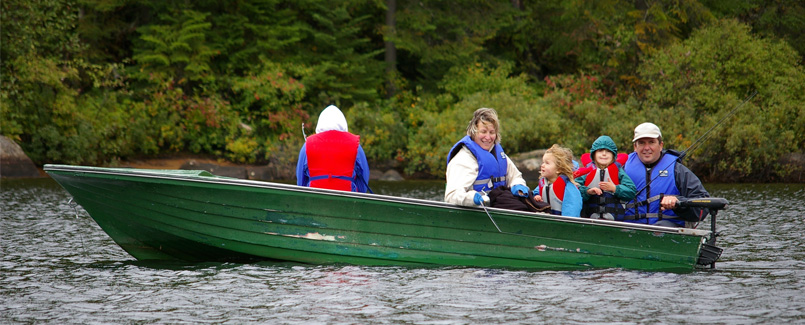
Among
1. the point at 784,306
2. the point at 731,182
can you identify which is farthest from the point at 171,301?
the point at 731,182

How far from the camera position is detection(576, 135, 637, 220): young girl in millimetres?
7371

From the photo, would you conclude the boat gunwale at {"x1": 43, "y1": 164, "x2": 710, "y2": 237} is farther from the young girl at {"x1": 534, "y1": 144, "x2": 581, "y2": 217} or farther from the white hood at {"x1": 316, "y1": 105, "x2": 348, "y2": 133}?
the white hood at {"x1": 316, "y1": 105, "x2": 348, "y2": 133}

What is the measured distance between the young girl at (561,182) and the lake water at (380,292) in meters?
0.58

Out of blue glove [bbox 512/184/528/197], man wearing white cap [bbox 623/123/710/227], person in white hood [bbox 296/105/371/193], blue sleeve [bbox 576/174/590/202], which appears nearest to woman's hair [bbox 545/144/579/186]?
blue sleeve [bbox 576/174/590/202]

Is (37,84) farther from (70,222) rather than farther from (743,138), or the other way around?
(743,138)

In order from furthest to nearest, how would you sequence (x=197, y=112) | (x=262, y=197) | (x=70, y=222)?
(x=197, y=112), (x=70, y=222), (x=262, y=197)

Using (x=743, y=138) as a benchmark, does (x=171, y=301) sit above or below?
below

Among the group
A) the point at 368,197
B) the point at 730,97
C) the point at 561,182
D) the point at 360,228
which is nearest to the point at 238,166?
the point at 730,97

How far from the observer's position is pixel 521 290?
6.58 meters

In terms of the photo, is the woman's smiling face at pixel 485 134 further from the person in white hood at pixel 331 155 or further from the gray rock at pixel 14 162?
the gray rock at pixel 14 162

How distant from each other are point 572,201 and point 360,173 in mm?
2072

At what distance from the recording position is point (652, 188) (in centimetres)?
758

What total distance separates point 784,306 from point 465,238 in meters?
2.67

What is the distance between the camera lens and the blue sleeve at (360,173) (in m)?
8.08
